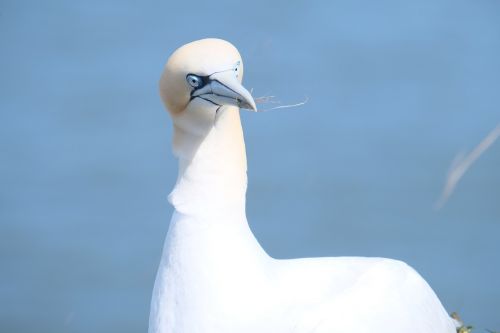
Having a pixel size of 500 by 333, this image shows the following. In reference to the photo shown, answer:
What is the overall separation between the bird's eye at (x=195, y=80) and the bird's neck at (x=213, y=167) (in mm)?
134

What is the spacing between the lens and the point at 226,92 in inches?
91.4

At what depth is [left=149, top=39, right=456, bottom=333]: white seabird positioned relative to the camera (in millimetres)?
2428

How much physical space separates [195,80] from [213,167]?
27 cm

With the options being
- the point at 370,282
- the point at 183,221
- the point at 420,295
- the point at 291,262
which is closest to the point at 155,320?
the point at 183,221

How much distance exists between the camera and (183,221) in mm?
2543

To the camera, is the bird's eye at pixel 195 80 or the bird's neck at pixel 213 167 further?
the bird's neck at pixel 213 167

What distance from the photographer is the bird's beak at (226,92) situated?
7.50 feet

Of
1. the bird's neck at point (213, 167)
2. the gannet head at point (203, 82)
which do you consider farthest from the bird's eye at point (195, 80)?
the bird's neck at point (213, 167)

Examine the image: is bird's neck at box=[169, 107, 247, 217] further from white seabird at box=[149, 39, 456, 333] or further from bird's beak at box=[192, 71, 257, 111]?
bird's beak at box=[192, 71, 257, 111]

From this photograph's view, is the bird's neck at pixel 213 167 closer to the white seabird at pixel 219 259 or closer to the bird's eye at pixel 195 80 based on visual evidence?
the white seabird at pixel 219 259

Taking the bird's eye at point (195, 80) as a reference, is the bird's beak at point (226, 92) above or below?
below

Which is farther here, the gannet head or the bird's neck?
the bird's neck

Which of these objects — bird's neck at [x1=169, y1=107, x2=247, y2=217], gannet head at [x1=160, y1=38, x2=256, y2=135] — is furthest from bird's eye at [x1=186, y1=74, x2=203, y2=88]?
bird's neck at [x1=169, y1=107, x2=247, y2=217]

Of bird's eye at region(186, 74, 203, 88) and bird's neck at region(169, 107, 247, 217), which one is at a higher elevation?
bird's eye at region(186, 74, 203, 88)
